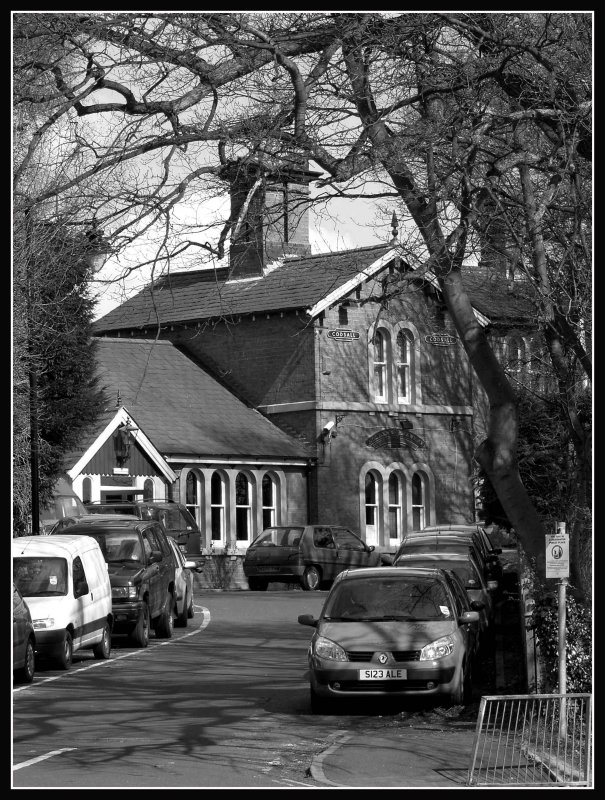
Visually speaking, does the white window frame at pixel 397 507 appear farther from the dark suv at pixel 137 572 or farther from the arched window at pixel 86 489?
the dark suv at pixel 137 572

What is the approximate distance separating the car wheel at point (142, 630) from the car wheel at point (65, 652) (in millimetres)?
2708

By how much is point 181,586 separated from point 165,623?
1.84m

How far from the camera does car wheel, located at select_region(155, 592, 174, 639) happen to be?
2403 cm

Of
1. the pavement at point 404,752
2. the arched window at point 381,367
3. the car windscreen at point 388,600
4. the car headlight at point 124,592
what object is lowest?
the pavement at point 404,752

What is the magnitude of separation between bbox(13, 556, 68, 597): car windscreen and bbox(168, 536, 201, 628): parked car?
17.4ft

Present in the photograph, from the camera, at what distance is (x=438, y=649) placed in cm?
1541

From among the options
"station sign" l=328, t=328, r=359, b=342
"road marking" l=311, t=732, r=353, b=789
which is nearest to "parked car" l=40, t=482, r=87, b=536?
"station sign" l=328, t=328, r=359, b=342

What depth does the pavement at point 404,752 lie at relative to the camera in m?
11.2

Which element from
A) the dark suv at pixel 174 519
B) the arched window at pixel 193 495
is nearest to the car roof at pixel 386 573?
the dark suv at pixel 174 519

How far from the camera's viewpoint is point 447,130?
14.1 m

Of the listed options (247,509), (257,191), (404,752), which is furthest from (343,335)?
(404,752)

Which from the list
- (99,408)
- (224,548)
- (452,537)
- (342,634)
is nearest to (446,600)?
(342,634)

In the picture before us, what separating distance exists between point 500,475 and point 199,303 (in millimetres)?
33745
